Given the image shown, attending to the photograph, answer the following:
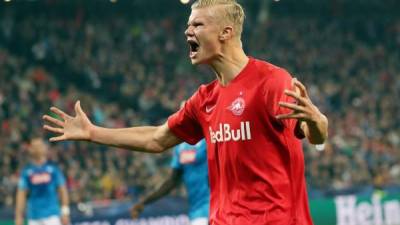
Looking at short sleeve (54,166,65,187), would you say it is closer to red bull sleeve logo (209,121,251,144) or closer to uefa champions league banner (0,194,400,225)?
uefa champions league banner (0,194,400,225)

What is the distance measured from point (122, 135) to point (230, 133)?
952mm

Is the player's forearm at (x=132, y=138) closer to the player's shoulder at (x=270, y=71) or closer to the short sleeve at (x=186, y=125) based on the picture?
the short sleeve at (x=186, y=125)

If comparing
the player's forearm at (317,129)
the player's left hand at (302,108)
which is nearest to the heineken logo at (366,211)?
the player's forearm at (317,129)

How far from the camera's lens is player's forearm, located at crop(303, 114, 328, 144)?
4.60 meters

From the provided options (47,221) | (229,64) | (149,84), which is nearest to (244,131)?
(229,64)

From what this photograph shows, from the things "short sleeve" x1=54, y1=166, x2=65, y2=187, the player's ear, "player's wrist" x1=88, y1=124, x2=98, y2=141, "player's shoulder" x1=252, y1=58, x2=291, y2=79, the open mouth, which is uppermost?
"short sleeve" x1=54, y1=166, x2=65, y2=187

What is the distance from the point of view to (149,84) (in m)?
26.5

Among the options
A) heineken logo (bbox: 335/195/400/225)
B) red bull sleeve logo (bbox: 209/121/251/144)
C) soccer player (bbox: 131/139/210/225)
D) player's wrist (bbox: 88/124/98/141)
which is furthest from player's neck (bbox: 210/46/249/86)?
heineken logo (bbox: 335/195/400/225)

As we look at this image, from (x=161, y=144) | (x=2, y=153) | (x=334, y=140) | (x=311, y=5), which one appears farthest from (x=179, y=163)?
(x=311, y=5)

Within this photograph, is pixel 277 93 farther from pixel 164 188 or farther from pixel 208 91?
pixel 164 188

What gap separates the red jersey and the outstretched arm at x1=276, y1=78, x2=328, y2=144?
0.90ft

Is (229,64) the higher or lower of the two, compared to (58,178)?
lower

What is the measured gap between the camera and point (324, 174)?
23438mm

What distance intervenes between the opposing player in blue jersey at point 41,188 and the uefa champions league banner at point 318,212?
9.34 feet
